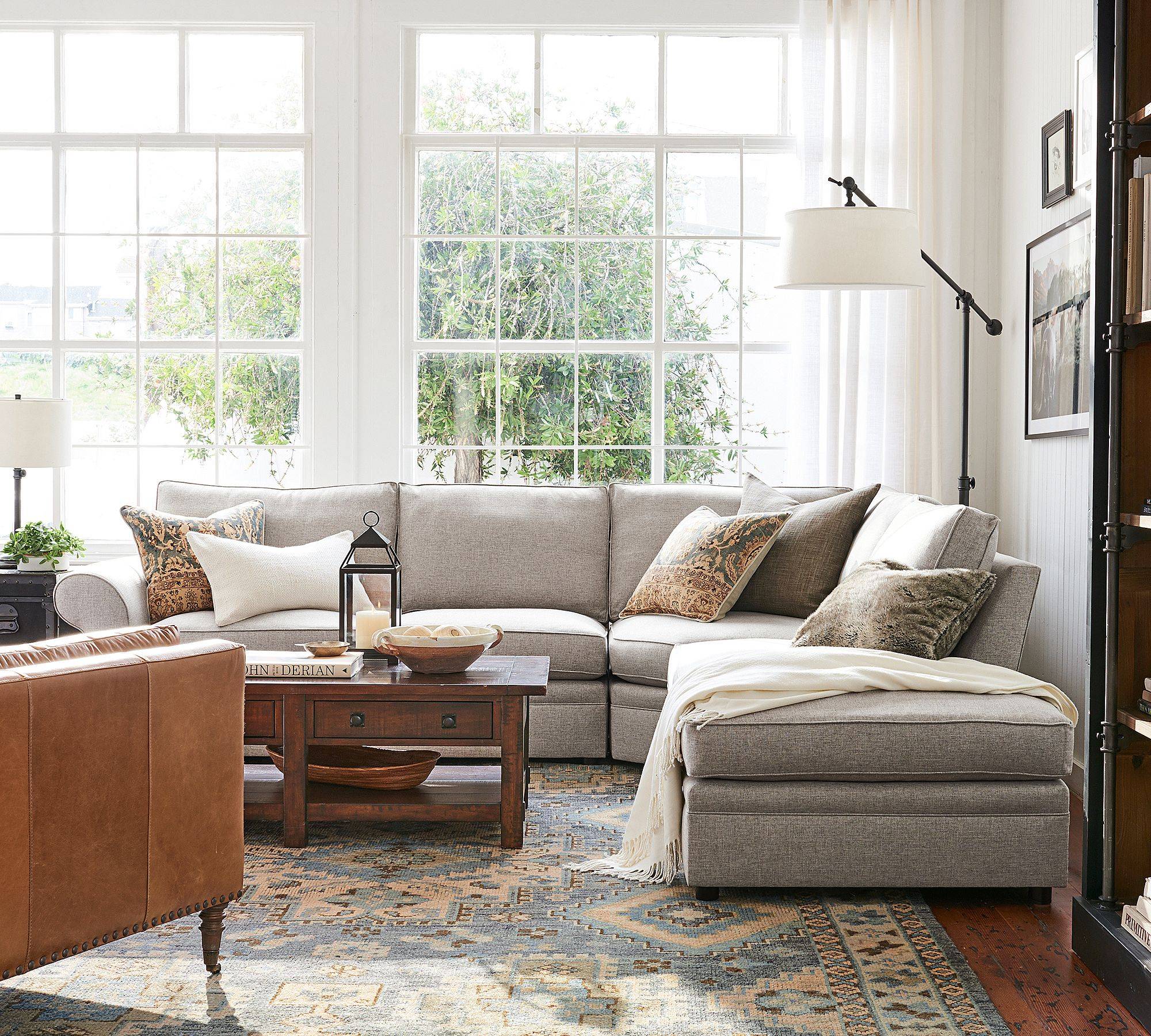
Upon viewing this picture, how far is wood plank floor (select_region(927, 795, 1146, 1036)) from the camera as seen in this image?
2.05 metres

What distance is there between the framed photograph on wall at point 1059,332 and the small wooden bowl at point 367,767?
2254 millimetres

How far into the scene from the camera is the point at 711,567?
387cm

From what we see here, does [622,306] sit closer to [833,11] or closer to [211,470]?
[833,11]

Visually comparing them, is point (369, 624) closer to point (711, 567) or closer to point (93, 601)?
point (93, 601)

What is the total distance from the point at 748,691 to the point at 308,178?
328cm

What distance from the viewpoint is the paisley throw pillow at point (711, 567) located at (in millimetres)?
3838

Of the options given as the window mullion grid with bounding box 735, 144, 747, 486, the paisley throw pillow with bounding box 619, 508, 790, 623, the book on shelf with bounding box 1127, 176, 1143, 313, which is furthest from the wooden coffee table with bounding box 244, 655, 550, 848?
the window mullion grid with bounding box 735, 144, 747, 486

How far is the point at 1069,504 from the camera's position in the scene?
384cm

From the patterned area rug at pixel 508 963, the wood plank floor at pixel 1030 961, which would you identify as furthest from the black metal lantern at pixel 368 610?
the wood plank floor at pixel 1030 961

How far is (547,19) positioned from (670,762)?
3.39m

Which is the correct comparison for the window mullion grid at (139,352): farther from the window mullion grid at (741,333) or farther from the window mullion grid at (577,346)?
the window mullion grid at (741,333)

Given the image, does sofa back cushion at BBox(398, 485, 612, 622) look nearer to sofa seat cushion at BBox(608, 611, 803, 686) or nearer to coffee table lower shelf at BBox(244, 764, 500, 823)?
sofa seat cushion at BBox(608, 611, 803, 686)

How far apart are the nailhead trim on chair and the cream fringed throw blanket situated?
96cm

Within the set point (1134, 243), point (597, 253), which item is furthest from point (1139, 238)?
point (597, 253)
